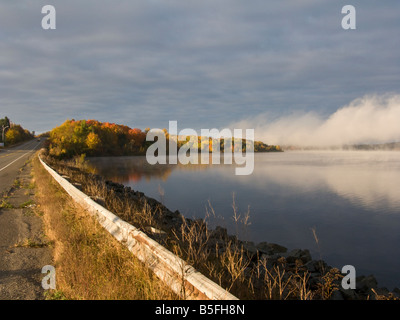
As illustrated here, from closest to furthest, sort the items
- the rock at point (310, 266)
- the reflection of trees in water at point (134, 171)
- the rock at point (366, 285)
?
the rock at point (366, 285) < the rock at point (310, 266) < the reflection of trees in water at point (134, 171)

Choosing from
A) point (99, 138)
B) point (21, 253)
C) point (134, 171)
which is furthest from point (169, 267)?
point (99, 138)

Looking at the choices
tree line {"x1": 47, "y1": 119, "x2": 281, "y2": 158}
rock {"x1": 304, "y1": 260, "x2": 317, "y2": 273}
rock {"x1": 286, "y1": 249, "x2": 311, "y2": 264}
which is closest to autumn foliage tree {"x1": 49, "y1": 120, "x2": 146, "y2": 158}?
tree line {"x1": 47, "y1": 119, "x2": 281, "y2": 158}

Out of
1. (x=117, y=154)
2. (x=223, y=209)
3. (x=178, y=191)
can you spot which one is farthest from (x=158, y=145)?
(x=223, y=209)

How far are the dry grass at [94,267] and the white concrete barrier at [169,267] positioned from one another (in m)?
0.11

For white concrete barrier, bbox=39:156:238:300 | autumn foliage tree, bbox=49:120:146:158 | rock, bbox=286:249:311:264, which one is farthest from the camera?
autumn foliage tree, bbox=49:120:146:158

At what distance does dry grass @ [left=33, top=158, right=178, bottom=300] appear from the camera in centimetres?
366

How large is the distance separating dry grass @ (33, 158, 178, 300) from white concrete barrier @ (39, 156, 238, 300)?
11cm

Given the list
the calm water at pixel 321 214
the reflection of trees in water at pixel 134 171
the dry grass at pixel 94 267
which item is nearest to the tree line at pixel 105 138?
the reflection of trees in water at pixel 134 171

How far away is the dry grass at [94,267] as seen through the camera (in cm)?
366

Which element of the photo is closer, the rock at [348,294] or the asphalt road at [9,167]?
the rock at [348,294]

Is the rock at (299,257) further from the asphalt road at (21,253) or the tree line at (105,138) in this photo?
the tree line at (105,138)

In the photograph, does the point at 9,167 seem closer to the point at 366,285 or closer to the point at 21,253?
the point at 21,253

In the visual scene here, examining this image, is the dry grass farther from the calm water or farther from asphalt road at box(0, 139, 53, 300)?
the calm water
